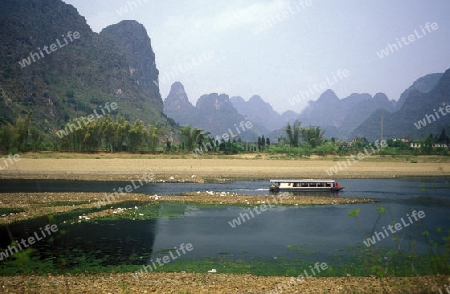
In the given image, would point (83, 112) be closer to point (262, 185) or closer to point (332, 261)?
point (262, 185)

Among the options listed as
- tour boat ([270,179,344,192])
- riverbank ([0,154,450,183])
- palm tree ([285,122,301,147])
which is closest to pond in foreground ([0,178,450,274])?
tour boat ([270,179,344,192])

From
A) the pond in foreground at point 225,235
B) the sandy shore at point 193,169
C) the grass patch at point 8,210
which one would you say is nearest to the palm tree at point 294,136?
the sandy shore at point 193,169

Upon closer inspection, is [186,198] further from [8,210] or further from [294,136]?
[294,136]

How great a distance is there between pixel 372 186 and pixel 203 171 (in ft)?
76.6

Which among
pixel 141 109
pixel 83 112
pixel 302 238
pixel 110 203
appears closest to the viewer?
pixel 302 238

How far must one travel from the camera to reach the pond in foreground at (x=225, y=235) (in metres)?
15.5

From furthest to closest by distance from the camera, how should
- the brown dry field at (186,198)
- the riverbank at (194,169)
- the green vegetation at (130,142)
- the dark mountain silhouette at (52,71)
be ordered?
1. the dark mountain silhouette at (52,71)
2. the green vegetation at (130,142)
3. the riverbank at (194,169)
4. the brown dry field at (186,198)

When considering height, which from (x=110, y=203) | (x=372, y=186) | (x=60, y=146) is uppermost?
(x=60, y=146)

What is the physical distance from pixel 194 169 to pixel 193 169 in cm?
16

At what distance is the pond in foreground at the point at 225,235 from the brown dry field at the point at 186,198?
1.73 metres

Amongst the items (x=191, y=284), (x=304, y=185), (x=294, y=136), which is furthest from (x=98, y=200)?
(x=294, y=136)

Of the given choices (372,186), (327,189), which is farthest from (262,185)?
(372,186)

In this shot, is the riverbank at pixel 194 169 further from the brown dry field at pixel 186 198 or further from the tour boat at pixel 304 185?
the tour boat at pixel 304 185

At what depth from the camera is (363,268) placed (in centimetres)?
1398
